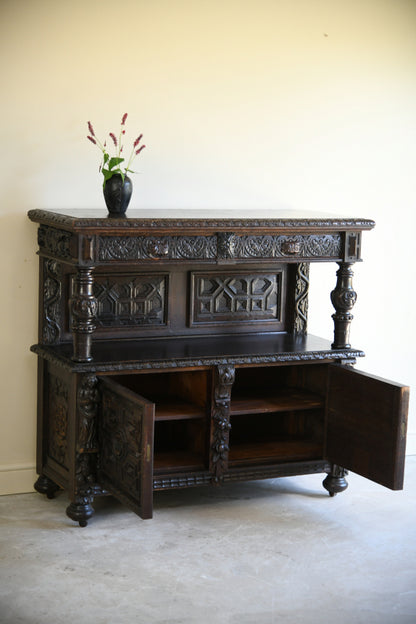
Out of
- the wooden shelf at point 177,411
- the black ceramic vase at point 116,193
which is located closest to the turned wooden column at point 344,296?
the wooden shelf at point 177,411

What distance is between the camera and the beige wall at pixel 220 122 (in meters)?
4.60

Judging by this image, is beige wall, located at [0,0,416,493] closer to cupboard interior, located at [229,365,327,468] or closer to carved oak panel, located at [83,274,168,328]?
carved oak panel, located at [83,274,168,328]

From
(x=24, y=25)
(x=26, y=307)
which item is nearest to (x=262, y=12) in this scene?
(x=24, y=25)

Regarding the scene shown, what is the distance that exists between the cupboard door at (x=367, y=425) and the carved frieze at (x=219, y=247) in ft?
2.07

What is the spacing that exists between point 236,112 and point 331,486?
81.8 inches

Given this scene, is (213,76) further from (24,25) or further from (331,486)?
(331,486)

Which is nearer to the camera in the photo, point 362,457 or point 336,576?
point 336,576

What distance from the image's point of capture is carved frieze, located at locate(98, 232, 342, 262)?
4.19 meters

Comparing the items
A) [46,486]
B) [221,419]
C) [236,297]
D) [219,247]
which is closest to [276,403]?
[221,419]

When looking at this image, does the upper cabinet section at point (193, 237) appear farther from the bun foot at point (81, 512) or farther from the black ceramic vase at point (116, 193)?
the bun foot at point (81, 512)

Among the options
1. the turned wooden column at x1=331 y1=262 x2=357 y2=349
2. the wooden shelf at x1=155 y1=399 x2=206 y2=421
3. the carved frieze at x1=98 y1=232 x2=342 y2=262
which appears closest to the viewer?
the carved frieze at x1=98 y1=232 x2=342 y2=262

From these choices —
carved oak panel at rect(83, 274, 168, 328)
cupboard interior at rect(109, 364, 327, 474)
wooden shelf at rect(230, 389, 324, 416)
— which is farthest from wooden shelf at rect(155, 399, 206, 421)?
carved oak panel at rect(83, 274, 168, 328)

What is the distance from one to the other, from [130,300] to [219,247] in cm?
64

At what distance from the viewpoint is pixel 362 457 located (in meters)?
4.49
